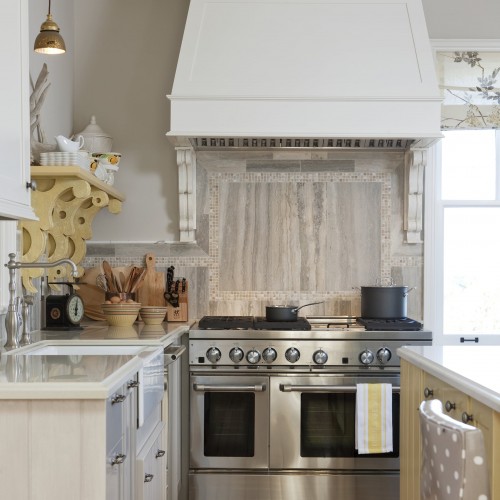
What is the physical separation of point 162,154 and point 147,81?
429 millimetres

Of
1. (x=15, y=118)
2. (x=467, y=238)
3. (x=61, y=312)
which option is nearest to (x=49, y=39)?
(x=15, y=118)

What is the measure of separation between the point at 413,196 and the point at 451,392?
2.08m

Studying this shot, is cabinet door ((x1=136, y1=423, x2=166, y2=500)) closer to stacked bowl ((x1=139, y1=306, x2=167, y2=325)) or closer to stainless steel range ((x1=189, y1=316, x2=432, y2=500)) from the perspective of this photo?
stainless steel range ((x1=189, y1=316, x2=432, y2=500))

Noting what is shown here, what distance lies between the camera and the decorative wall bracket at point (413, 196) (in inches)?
158

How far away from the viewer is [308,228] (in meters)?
4.13

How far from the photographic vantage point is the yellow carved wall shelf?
3.05m

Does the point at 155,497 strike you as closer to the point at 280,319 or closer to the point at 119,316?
the point at 119,316

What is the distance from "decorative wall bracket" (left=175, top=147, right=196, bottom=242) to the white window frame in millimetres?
1308

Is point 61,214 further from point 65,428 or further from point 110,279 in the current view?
point 65,428

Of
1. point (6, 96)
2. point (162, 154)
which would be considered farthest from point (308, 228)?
point (6, 96)

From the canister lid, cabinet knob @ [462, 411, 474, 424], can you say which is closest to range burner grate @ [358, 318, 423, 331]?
cabinet knob @ [462, 411, 474, 424]

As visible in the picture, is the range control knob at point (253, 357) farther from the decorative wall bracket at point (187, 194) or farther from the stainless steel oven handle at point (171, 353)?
the decorative wall bracket at point (187, 194)

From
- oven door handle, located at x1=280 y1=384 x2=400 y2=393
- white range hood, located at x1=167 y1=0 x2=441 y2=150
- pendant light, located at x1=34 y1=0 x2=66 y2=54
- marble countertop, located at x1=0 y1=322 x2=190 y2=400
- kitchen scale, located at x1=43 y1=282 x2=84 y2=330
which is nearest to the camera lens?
marble countertop, located at x1=0 y1=322 x2=190 y2=400

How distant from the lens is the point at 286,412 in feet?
11.5
